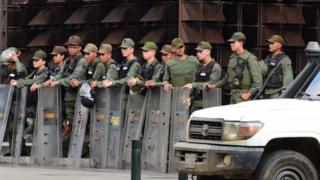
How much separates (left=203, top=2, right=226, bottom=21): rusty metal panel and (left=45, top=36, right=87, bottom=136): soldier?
3.76 m

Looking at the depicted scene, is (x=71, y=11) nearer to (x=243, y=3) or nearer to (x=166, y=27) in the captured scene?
(x=166, y=27)

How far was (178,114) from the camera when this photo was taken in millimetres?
15102

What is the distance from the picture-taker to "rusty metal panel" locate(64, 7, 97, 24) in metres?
21.6

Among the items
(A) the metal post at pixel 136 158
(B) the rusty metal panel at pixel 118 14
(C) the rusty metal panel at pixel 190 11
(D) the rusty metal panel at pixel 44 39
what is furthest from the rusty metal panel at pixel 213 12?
(A) the metal post at pixel 136 158

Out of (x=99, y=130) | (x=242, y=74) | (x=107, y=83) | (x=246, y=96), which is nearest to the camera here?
(x=246, y=96)

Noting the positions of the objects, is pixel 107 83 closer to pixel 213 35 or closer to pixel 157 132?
pixel 157 132

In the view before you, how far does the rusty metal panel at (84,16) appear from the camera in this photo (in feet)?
70.8

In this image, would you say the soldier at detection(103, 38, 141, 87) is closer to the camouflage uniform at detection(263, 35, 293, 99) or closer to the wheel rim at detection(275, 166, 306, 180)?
the camouflage uniform at detection(263, 35, 293, 99)

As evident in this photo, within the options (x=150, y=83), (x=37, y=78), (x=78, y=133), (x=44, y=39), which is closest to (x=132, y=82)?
(x=150, y=83)

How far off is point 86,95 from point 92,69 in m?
0.79

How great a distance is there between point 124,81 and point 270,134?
562 cm

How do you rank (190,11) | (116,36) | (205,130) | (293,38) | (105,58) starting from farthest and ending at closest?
(116,36) < (293,38) < (190,11) < (105,58) < (205,130)

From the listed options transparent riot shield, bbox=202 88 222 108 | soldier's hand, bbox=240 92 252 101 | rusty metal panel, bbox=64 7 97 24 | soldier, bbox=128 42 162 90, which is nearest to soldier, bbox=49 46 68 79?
soldier, bbox=128 42 162 90

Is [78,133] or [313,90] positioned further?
[78,133]
